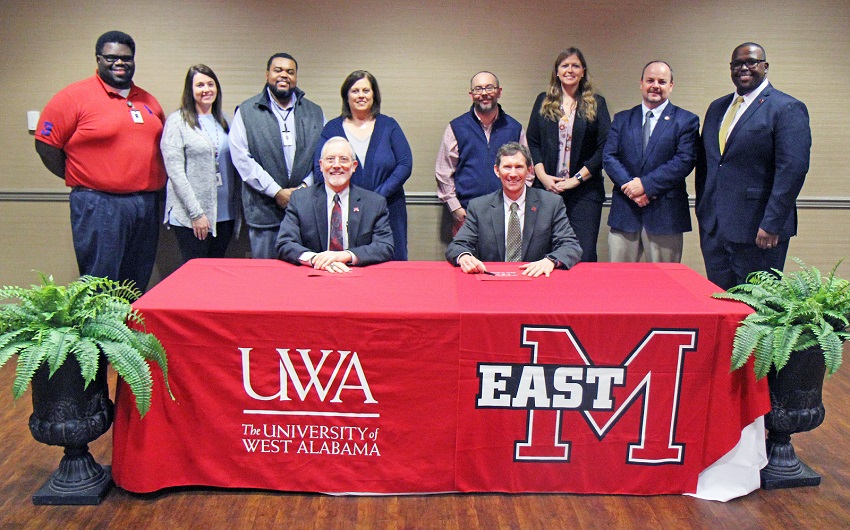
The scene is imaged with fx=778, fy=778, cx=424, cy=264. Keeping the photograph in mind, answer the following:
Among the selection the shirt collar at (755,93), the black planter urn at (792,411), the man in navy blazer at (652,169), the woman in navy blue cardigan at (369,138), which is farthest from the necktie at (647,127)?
the black planter urn at (792,411)

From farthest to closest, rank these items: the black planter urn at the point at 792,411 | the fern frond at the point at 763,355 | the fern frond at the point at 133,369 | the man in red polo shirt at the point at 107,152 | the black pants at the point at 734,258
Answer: the man in red polo shirt at the point at 107,152 < the black pants at the point at 734,258 < the black planter urn at the point at 792,411 < the fern frond at the point at 763,355 < the fern frond at the point at 133,369

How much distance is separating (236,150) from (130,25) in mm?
1276

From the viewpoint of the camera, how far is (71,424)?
2594mm

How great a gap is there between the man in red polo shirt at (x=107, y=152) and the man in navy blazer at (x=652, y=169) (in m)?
2.41

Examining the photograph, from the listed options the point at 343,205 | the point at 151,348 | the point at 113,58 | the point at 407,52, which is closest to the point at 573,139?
the point at 407,52

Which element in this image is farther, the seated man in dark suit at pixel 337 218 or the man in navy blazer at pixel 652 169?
the man in navy blazer at pixel 652 169

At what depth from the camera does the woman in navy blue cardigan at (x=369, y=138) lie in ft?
13.0

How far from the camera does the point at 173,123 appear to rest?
3973 mm

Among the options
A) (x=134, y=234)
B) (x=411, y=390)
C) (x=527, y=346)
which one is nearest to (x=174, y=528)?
(x=411, y=390)

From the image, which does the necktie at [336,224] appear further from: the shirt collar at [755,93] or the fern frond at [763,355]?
the shirt collar at [755,93]

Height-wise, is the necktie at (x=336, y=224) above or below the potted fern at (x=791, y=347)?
above

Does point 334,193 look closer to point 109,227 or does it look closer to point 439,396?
point 439,396

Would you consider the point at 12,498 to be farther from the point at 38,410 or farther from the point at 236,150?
the point at 236,150

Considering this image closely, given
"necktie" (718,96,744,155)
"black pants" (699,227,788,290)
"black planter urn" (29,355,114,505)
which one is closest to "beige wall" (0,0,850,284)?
"necktie" (718,96,744,155)
